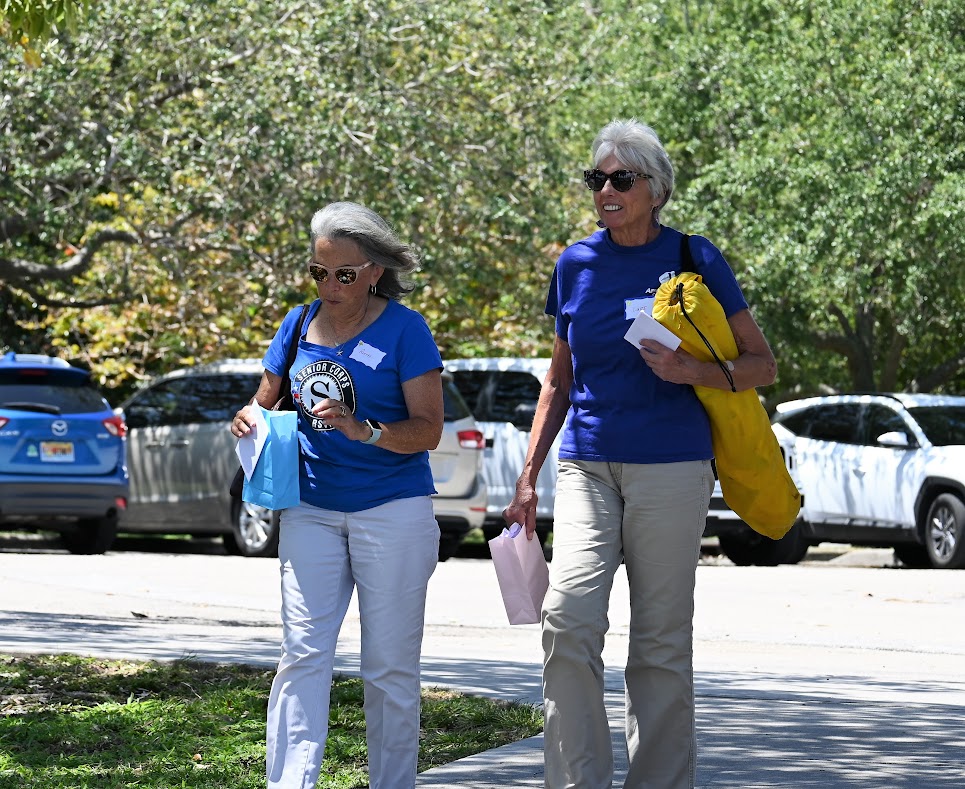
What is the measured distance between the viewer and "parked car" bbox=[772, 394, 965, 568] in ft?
53.8

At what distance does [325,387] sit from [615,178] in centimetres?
101

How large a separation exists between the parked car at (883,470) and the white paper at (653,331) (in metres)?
11.6

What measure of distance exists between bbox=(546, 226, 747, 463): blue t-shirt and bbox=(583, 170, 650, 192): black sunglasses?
16 cm

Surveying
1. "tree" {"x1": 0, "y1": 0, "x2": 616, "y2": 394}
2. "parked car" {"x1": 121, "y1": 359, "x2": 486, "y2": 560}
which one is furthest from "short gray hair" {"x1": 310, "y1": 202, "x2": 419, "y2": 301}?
"tree" {"x1": 0, "y1": 0, "x2": 616, "y2": 394}

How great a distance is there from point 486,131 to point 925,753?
53.1ft

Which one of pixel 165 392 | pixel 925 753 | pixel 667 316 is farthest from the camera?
pixel 165 392

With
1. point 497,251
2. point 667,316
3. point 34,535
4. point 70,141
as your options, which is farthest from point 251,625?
point 497,251

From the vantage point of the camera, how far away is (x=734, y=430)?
523 centimetres

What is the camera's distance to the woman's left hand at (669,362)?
16.7 feet

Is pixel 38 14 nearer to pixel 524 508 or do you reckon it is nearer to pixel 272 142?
pixel 524 508

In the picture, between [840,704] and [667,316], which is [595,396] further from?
[840,704]

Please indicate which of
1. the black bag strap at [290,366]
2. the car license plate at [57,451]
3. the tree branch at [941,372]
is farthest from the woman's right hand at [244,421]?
the tree branch at [941,372]

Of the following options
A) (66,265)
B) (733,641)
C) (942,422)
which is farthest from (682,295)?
(66,265)

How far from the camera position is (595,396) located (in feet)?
17.2
